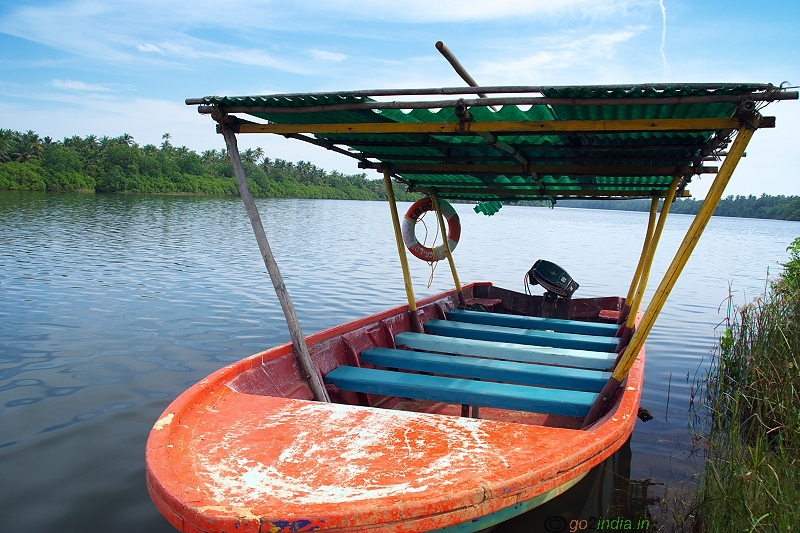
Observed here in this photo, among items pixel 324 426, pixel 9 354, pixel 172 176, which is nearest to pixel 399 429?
pixel 324 426

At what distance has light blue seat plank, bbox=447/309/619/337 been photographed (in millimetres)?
6754

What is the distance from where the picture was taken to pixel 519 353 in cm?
500

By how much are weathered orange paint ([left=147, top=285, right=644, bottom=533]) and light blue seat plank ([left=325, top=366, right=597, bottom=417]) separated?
0.60 meters

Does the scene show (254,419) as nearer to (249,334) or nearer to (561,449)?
(561,449)

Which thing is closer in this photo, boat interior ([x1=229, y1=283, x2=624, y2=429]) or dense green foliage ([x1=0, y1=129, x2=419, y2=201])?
boat interior ([x1=229, y1=283, x2=624, y2=429])

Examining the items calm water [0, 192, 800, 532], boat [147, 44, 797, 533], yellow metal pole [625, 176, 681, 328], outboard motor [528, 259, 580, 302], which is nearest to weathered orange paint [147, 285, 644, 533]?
boat [147, 44, 797, 533]

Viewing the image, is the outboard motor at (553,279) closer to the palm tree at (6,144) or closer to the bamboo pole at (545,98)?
the bamboo pole at (545,98)

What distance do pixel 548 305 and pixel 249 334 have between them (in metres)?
4.43

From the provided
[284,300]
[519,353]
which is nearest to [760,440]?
[519,353]

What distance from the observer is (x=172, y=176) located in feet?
210

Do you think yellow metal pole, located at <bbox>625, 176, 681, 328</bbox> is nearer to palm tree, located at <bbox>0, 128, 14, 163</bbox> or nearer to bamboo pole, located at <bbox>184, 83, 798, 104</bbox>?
bamboo pole, located at <bbox>184, 83, 798, 104</bbox>

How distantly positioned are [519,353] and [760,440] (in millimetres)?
1894

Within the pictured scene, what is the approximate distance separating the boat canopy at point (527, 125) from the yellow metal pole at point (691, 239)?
119 mm

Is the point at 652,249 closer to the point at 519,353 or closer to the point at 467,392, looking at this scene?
the point at 519,353
